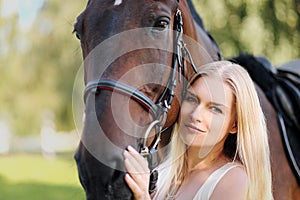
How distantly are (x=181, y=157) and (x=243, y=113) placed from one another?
412 mm

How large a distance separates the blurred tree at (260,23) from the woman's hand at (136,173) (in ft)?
19.8

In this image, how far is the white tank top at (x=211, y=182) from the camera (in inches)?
90.8

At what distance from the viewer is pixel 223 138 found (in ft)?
8.09

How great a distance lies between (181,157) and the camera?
2.60 m

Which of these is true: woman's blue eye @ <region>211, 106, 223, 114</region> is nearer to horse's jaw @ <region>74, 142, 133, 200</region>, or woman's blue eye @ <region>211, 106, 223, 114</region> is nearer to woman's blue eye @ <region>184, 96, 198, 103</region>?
woman's blue eye @ <region>184, 96, 198, 103</region>

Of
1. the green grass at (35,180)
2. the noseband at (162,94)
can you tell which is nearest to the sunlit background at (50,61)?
the green grass at (35,180)

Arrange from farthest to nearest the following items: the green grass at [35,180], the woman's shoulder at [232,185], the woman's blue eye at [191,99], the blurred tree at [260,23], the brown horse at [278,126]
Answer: the green grass at [35,180], the blurred tree at [260,23], the brown horse at [278,126], the woman's blue eye at [191,99], the woman's shoulder at [232,185]

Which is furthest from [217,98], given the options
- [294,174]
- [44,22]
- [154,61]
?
[44,22]

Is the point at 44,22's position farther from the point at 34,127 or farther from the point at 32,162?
the point at 34,127

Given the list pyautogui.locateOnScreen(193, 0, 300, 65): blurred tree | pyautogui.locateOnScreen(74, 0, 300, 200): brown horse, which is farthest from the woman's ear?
pyautogui.locateOnScreen(193, 0, 300, 65): blurred tree

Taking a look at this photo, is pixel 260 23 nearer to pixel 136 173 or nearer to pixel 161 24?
pixel 161 24

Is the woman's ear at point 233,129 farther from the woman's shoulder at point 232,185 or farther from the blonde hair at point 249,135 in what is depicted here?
the woman's shoulder at point 232,185

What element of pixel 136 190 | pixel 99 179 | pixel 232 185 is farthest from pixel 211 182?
pixel 99 179

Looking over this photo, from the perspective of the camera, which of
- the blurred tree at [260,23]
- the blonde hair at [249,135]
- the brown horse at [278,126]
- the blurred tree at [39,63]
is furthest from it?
the blurred tree at [39,63]
